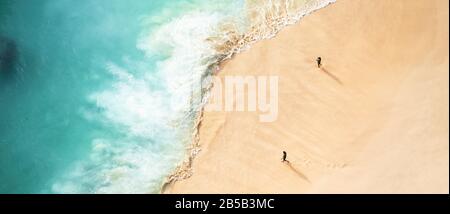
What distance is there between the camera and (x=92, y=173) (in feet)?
51.4

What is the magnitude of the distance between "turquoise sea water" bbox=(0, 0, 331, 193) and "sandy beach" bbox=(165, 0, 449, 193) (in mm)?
1135

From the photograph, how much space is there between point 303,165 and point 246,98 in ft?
8.72

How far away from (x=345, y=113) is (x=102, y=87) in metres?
7.57

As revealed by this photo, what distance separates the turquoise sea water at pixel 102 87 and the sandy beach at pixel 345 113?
1.14 m

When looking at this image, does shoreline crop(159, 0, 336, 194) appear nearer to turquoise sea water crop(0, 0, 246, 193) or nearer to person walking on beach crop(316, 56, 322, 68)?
turquoise sea water crop(0, 0, 246, 193)

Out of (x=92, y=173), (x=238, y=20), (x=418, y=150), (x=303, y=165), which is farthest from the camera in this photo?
(x=238, y=20)

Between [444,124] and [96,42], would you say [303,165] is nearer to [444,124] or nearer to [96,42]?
[444,124]

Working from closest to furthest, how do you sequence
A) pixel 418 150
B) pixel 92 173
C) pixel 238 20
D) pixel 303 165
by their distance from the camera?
pixel 418 150 < pixel 303 165 < pixel 92 173 < pixel 238 20

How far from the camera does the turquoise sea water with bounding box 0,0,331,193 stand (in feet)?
51.6

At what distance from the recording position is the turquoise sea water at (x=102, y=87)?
1574 centimetres

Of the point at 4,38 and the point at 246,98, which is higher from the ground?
the point at 4,38

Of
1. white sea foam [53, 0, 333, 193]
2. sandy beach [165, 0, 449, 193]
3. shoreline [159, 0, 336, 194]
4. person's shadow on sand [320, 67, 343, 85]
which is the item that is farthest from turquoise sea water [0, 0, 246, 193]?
person's shadow on sand [320, 67, 343, 85]

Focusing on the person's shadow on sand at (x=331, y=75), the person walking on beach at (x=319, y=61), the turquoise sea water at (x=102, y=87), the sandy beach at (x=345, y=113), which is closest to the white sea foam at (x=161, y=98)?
the turquoise sea water at (x=102, y=87)
